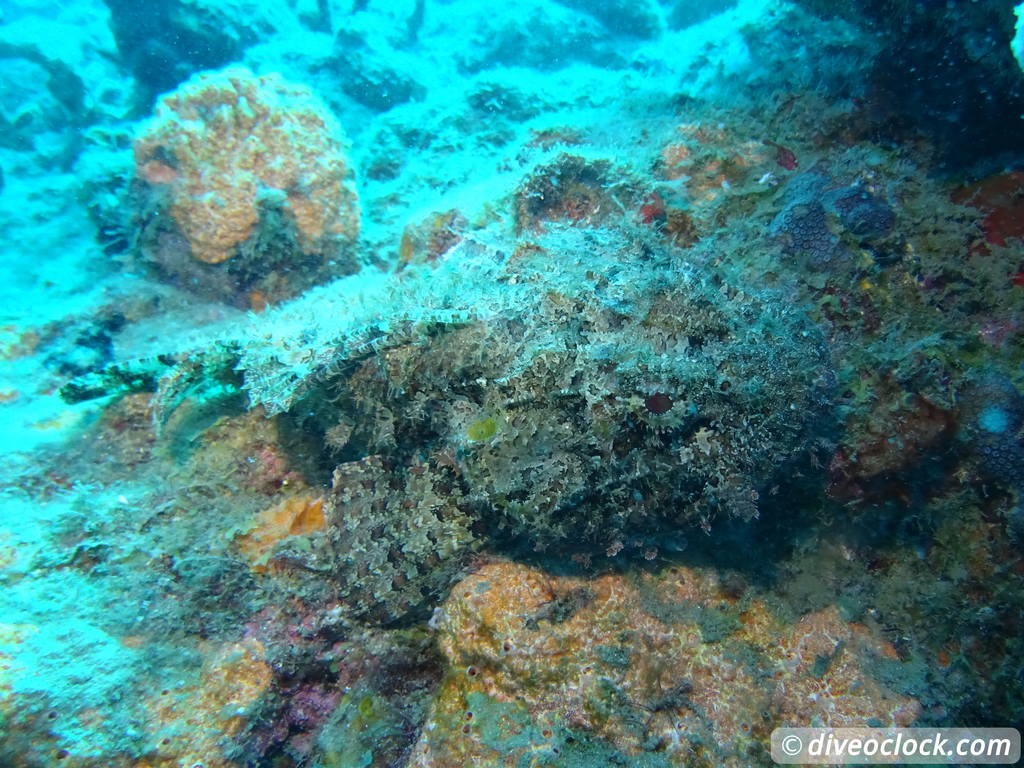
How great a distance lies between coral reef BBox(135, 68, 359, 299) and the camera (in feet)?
18.2

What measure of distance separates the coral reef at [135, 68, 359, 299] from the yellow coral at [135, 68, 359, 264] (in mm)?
11

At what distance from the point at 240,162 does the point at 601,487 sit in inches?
228

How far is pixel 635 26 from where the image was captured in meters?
16.5

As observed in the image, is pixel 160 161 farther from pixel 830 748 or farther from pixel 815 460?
pixel 830 748

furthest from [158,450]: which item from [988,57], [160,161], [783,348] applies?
[988,57]

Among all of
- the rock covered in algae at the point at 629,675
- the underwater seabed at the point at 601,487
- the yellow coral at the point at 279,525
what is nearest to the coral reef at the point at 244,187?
A: the underwater seabed at the point at 601,487

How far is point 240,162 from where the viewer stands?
5.72m

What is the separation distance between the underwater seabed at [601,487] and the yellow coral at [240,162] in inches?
86.1

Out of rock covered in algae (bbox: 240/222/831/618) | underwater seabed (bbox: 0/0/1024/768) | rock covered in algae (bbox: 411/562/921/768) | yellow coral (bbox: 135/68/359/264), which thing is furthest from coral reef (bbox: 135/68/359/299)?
rock covered in algae (bbox: 411/562/921/768)

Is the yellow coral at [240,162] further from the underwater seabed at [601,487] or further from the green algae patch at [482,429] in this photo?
the green algae patch at [482,429]

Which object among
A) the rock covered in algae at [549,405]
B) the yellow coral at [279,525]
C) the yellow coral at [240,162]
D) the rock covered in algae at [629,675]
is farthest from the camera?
the yellow coral at [240,162]

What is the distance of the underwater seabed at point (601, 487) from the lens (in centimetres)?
249

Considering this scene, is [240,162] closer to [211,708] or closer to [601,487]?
[211,708]

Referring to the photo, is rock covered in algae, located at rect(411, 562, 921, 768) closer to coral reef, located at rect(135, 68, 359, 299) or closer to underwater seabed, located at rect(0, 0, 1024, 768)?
underwater seabed, located at rect(0, 0, 1024, 768)
